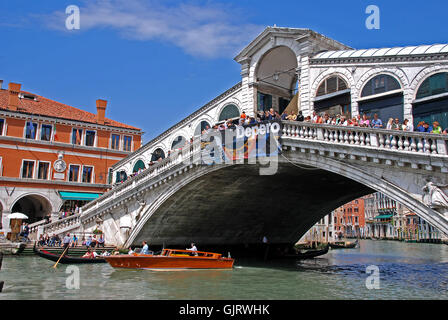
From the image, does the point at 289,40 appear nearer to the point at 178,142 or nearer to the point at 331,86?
the point at 331,86

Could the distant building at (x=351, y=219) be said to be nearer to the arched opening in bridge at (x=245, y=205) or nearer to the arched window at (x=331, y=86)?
the arched opening in bridge at (x=245, y=205)

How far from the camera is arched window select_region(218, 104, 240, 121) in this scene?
779 inches

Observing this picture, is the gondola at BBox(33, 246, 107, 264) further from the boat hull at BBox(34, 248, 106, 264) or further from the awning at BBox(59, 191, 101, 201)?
the awning at BBox(59, 191, 101, 201)

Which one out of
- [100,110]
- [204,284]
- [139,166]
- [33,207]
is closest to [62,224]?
[139,166]

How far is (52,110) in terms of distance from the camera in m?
28.2

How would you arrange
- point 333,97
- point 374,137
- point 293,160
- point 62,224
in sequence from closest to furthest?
point 374,137 < point 293,160 < point 333,97 < point 62,224

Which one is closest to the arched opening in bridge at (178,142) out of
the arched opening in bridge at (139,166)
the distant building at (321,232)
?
the arched opening in bridge at (139,166)

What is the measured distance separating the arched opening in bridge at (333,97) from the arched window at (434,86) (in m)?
2.72

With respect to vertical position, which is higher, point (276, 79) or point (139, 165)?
point (276, 79)

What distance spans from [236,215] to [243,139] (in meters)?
8.67

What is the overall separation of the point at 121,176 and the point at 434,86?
1972 cm

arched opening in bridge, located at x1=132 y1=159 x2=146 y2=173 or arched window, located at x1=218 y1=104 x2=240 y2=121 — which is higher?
arched window, located at x1=218 y1=104 x2=240 y2=121

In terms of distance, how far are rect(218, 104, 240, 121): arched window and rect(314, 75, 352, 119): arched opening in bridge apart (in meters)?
4.42

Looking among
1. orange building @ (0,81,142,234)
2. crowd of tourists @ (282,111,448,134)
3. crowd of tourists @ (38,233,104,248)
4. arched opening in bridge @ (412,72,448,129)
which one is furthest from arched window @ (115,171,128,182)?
arched opening in bridge @ (412,72,448,129)
